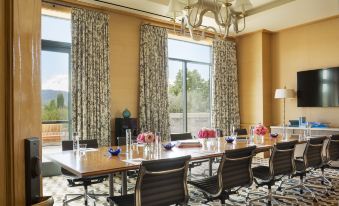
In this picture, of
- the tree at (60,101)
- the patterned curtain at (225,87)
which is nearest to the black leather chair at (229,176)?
the tree at (60,101)

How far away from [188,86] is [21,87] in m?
6.82

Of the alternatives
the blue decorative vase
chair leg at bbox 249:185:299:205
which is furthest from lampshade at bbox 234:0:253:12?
the blue decorative vase

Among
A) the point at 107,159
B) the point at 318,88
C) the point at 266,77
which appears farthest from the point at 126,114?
the point at 318,88

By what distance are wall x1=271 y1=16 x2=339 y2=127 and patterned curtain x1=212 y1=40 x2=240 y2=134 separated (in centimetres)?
103

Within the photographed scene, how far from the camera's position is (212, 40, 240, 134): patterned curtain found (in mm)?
7664

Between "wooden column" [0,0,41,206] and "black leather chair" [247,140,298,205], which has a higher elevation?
"wooden column" [0,0,41,206]

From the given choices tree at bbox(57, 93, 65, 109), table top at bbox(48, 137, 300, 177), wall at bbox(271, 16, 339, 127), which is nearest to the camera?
table top at bbox(48, 137, 300, 177)

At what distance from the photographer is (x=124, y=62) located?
6098 millimetres

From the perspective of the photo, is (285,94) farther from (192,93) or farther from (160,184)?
(160,184)

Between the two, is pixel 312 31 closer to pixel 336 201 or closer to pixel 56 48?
pixel 336 201

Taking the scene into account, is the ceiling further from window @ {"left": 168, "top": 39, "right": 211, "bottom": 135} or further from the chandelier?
the chandelier

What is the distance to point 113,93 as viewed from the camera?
234 inches

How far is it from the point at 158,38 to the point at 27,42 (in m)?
5.78

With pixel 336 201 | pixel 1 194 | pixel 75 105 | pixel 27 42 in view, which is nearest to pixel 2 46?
pixel 27 42
